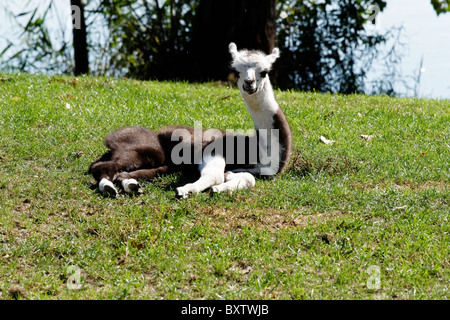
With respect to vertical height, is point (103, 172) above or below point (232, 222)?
above

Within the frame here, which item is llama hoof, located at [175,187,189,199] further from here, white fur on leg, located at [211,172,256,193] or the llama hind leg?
the llama hind leg

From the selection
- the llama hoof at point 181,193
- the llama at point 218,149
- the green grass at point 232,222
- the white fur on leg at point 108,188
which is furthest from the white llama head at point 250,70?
the white fur on leg at point 108,188

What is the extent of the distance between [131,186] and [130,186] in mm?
10

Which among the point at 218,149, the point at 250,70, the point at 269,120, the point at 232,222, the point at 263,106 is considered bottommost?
the point at 232,222

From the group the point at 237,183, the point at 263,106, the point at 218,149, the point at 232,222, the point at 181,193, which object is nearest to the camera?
the point at 232,222

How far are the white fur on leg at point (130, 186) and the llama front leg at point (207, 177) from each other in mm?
450

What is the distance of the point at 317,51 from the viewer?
48.1ft

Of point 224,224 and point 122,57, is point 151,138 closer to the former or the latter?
point 224,224

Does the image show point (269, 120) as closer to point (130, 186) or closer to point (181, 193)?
point (181, 193)

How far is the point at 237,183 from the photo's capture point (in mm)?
6004

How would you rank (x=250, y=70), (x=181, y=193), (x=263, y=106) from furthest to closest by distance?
(x=263, y=106), (x=250, y=70), (x=181, y=193)

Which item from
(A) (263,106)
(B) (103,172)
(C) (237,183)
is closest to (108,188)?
(B) (103,172)

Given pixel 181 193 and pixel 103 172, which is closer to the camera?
pixel 181 193

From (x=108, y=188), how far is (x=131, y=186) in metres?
0.23
